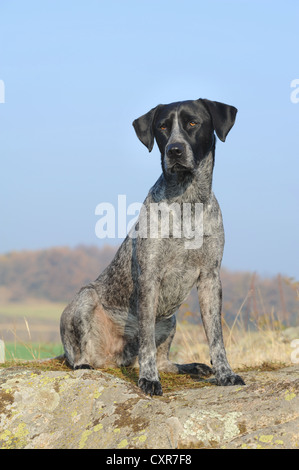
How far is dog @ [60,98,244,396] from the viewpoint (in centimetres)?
556

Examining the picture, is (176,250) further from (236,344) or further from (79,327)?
(236,344)

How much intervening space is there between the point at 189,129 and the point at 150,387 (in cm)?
249

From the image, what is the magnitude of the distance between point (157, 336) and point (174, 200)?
1623 millimetres

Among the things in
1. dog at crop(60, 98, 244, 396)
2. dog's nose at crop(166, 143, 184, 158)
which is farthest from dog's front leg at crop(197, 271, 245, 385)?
dog's nose at crop(166, 143, 184, 158)

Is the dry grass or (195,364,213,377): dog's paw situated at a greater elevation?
(195,364,213,377): dog's paw

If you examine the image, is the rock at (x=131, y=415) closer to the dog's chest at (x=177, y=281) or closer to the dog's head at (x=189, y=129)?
the dog's chest at (x=177, y=281)

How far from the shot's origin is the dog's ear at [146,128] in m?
5.97

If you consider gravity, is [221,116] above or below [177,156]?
above

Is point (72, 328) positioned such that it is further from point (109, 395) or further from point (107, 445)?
point (107, 445)

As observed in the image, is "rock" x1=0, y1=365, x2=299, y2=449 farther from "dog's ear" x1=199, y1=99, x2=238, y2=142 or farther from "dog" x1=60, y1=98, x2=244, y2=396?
"dog's ear" x1=199, y1=99, x2=238, y2=142

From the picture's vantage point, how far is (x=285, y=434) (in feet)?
11.6

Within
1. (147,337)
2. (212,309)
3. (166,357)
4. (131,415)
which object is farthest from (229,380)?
(131,415)

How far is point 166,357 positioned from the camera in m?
6.65
